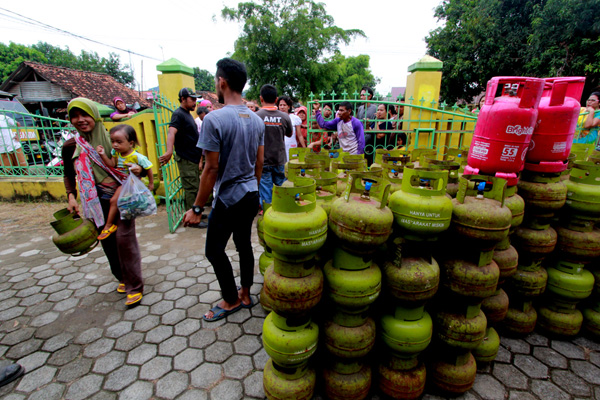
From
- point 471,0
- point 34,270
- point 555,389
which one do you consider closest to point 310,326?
point 555,389

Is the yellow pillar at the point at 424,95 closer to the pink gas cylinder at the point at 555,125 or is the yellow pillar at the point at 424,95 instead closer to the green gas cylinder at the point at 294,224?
the pink gas cylinder at the point at 555,125

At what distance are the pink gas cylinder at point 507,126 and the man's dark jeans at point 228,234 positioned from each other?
6.23ft

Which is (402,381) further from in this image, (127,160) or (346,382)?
(127,160)

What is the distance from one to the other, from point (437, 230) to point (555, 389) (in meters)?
1.62

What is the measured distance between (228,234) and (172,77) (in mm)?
4678

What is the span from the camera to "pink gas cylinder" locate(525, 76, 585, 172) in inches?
86.2

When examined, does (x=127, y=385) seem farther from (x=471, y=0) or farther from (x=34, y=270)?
(x=471, y=0)

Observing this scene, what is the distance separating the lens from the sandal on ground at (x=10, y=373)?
2121 mm

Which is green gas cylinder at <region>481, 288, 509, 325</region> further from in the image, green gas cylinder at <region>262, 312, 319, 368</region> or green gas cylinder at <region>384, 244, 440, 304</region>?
green gas cylinder at <region>262, 312, 319, 368</region>

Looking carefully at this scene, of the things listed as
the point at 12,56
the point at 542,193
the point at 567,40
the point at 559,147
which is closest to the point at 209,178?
the point at 542,193

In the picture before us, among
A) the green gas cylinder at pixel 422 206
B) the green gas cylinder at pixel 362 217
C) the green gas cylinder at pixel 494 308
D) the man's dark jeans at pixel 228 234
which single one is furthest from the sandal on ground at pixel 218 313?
the green gas cylinder at pixel 494 308

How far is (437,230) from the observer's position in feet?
5.51

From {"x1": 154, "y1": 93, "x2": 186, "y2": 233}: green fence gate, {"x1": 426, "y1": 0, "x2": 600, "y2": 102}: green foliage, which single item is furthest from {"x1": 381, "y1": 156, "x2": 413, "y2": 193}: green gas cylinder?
{"x1": 426, "y1": 0, "x2": 600, "y2": 102}: green foliage

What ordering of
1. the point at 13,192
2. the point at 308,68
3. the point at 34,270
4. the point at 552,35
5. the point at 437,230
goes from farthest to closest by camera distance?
the point at 308,68
the point at 552,35
the point at 13,192
the point at 34,270
the point at 437,230
